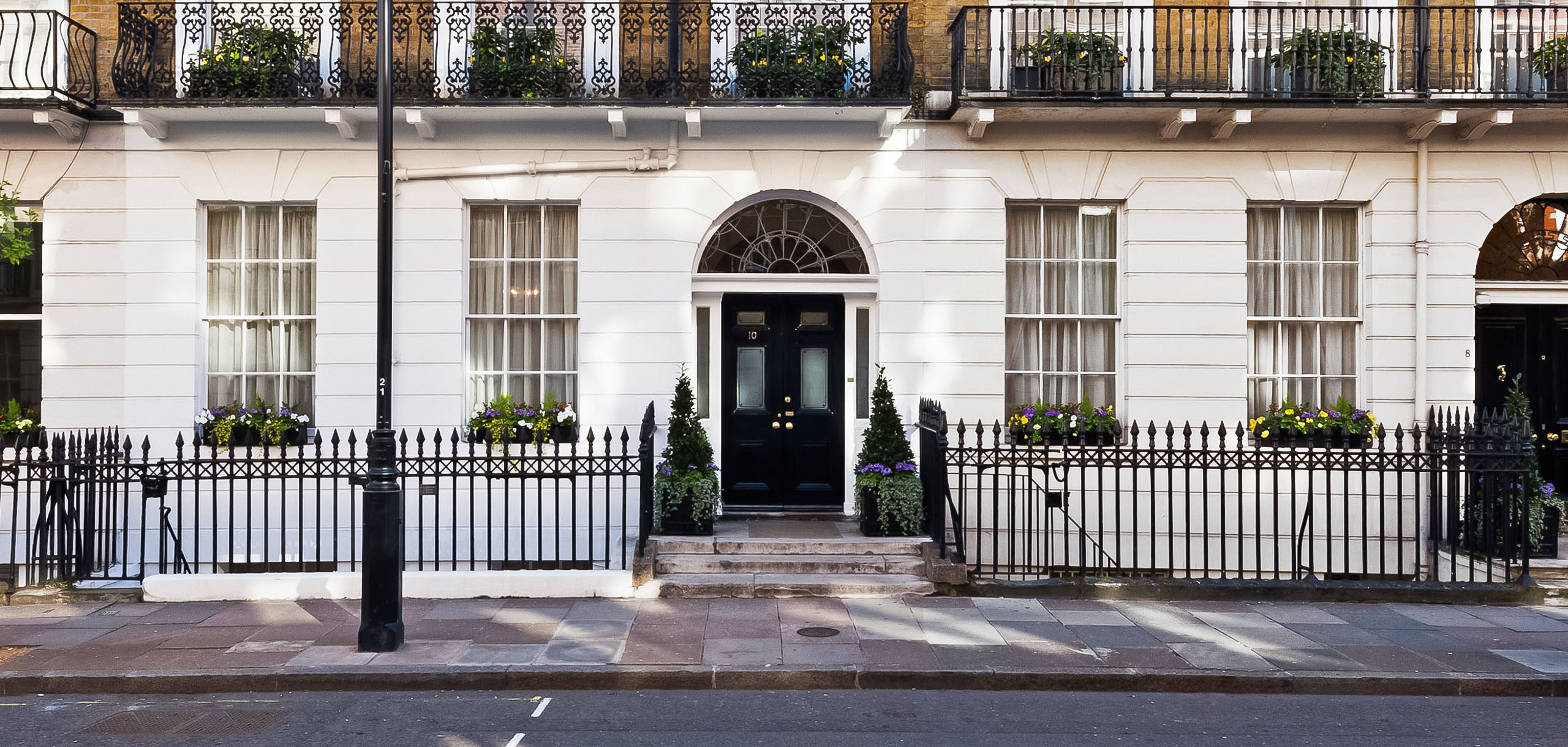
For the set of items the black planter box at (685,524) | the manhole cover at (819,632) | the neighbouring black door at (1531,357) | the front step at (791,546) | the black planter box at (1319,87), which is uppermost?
the black planter box at (1319,87)

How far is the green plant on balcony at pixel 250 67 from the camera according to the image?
1126 cm

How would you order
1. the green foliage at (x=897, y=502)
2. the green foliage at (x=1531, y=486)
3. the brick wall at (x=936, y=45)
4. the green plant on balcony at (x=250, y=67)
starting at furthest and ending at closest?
1. the brick wall at (x=936, y=45)
2. the green plant on balcony at (x=250, y=67)
3. the green foliage at (x=897, y=502)
4. the green foliage at (x=1531, y=486)

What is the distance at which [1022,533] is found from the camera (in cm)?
1173

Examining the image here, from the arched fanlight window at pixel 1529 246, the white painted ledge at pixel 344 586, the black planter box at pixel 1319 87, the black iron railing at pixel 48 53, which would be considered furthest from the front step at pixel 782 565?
the black iron railing at pixel 48 53

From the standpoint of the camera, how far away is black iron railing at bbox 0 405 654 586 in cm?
979

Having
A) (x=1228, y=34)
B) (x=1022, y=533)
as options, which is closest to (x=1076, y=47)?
(x=1228, y=34)

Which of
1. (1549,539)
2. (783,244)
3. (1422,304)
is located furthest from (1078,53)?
(1549,539)

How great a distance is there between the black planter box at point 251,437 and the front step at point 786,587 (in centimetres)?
460

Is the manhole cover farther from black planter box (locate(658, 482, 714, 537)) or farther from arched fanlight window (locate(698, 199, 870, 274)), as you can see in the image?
arched fanlight window (locate(698, 199, 870, 274))

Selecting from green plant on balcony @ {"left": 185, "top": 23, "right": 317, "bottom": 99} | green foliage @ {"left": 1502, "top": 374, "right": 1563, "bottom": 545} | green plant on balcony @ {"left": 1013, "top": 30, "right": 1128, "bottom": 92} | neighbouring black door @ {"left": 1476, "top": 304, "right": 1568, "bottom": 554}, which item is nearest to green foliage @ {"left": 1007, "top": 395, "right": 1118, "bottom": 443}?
green plant on balcony @ {"left": 1013, "top": 30, "right": 1128, "bottom": 92}

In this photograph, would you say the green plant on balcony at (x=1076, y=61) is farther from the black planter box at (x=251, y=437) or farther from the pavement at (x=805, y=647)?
the black planter box at (x=251, y=437)

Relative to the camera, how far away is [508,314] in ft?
39.4

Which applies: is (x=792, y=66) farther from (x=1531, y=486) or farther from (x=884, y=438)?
(x=1531, y=486)

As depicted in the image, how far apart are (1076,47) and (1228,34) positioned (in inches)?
65.2
